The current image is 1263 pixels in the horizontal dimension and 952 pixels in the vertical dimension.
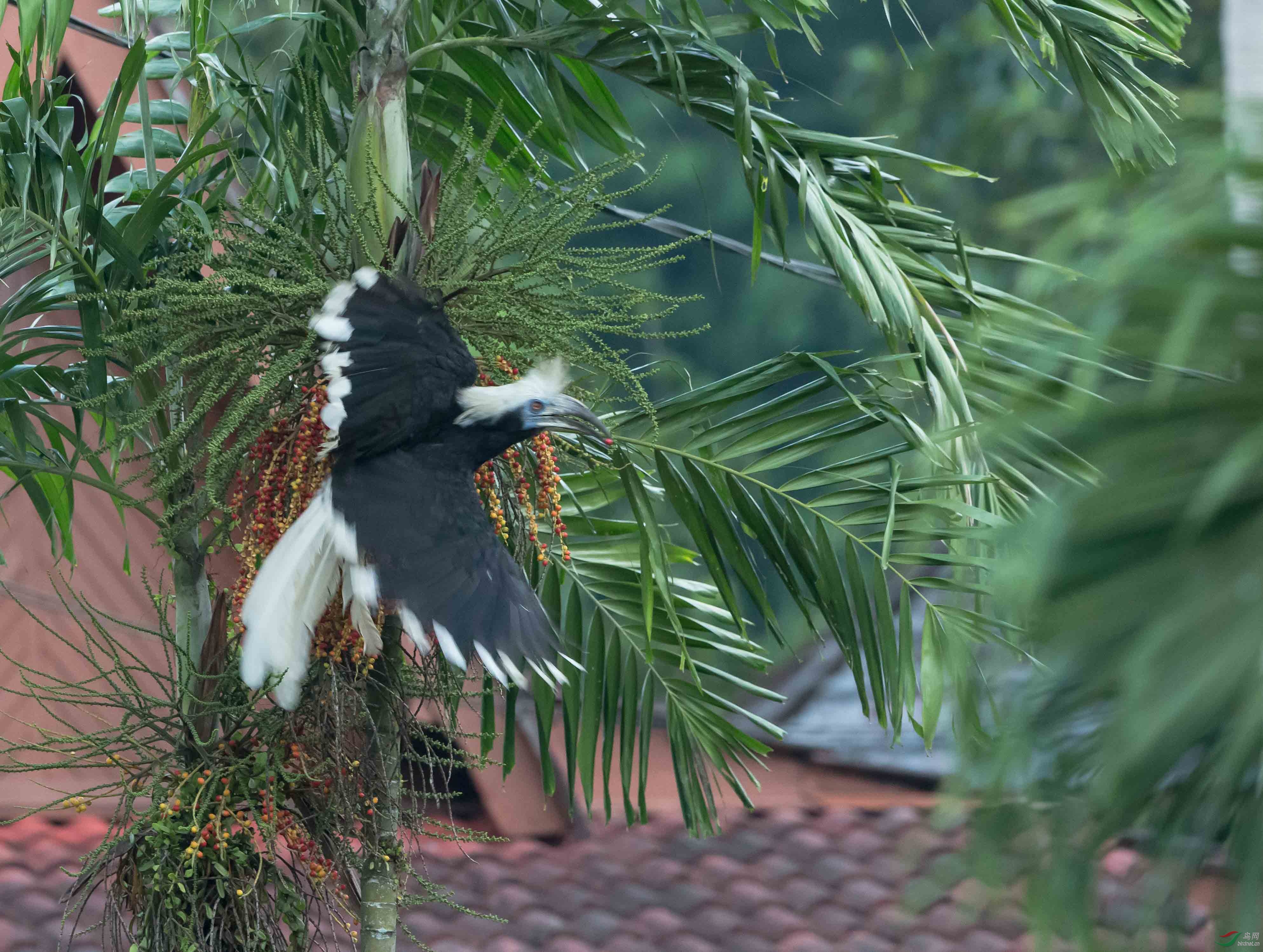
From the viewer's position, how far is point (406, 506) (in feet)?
4.05

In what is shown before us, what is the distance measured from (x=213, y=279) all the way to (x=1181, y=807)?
1155 millimetres

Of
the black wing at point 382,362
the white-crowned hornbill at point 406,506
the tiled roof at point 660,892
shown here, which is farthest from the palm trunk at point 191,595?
the tiled roof at point 660,892

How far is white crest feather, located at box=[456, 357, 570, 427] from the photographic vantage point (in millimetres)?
1255

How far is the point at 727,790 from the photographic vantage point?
3678mm

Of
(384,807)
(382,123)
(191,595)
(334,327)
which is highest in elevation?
(382,123)

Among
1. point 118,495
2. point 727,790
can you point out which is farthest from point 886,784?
point 118,495

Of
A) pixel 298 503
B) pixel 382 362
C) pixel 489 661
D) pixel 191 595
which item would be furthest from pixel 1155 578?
pixel 191 595

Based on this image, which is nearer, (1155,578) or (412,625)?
A: (1155,578)

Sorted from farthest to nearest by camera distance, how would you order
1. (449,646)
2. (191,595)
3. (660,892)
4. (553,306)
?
(660,892)
(191,595)
(553,306)
(449,646)

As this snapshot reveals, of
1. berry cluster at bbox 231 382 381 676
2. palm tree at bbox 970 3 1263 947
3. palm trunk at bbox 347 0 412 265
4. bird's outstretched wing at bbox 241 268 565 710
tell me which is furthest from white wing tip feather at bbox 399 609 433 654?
palm tree at bbox 970 3 1263 947

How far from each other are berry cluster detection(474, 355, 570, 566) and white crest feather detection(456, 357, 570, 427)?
7 centimetres

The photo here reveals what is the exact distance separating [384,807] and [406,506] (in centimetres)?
42

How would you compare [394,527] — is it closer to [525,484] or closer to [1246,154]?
[525,484]

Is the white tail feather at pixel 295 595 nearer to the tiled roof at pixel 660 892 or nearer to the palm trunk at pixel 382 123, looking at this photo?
the palm trunk at pixel 382 123
